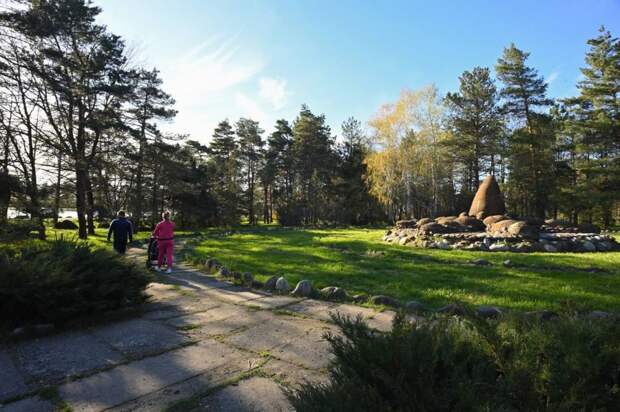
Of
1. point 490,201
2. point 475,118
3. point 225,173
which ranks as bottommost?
point 490,201

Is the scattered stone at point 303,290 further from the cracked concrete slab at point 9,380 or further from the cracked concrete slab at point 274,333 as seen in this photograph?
the cracked concrete slab at point 9,380

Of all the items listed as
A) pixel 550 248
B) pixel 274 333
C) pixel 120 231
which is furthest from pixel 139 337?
pixel 550 248

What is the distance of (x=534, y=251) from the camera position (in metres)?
10.7

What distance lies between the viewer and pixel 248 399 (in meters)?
2.41

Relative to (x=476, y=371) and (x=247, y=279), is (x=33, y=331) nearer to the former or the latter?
(x=247, y=279)

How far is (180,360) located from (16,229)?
16.2 feet

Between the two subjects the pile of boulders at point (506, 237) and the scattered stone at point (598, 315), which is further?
the pile of boulders at point (506, 237)

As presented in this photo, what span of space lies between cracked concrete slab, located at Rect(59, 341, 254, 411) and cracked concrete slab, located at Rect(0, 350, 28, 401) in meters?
0.34

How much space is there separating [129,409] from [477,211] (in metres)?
18.1

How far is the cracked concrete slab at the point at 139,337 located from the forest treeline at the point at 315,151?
4526mm

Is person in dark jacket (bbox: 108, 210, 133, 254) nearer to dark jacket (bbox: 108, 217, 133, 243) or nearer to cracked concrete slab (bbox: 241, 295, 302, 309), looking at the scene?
dark jacket (bbox: 108, 217, 133, 243)

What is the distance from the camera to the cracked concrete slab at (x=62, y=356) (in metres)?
2.91

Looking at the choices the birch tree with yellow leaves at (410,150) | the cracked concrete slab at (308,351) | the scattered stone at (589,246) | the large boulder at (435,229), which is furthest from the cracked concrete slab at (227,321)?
the birch tree with yellow leaves at (410,150)

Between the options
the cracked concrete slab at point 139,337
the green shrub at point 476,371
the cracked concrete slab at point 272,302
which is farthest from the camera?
the cracked concrete slab at point 272,302
